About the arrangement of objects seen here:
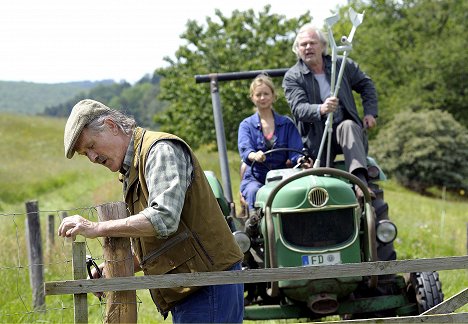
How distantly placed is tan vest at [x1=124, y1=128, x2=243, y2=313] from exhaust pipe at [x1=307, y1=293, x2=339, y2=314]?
293cm

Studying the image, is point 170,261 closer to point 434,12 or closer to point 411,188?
point 411,188

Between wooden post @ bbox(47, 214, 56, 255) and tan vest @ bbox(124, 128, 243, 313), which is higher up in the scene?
tan vest @ bbox(124, 128, 243, 313)

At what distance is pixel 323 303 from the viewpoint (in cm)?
686

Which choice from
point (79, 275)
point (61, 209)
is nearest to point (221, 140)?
point (79, 275)

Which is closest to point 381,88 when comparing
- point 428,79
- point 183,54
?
point 428,79

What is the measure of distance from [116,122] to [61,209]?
67.1ft

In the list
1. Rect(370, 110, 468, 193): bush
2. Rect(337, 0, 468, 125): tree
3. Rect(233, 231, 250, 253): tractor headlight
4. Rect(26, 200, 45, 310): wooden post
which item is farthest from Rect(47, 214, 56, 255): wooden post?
Rect(337, 0, 468, 125): tree

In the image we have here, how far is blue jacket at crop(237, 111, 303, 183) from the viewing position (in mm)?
7703

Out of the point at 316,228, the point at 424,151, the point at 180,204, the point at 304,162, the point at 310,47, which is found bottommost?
the point at 424,151

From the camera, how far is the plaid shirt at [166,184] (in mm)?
3582

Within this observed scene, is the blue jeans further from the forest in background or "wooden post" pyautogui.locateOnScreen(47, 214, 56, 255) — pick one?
the forest in background

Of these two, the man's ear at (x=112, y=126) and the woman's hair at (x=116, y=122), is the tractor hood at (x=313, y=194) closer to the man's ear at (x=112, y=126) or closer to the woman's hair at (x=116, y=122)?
the woman's hair at (x=116, y=122)

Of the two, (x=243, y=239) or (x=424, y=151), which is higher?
(x=243, y=239)

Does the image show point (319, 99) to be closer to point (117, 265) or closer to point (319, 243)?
point (319, 243)
